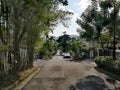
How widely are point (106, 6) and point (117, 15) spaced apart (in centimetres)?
146

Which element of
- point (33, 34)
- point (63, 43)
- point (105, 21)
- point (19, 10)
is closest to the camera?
point (19, 10)

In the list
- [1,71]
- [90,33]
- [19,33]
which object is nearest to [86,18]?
[90,33]

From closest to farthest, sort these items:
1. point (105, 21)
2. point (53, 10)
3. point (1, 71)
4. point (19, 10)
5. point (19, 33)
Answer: point (1, 71) < point (19, 10) < point (19, 33) < point (53, 10) < point (105, 21)

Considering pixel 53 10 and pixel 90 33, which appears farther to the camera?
pixel 90 33

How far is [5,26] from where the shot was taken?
2036 centimetres

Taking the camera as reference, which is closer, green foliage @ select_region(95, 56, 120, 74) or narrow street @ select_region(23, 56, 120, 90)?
narrow street @ select_region(23, 56, 120, 90)

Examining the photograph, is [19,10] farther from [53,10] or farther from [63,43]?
[63,43]

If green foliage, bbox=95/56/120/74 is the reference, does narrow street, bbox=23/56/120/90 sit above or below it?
below

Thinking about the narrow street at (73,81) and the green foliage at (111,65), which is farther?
the green foliage at (111,65)

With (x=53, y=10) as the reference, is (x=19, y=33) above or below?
below

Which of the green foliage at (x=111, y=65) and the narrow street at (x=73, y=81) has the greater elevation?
the green foliage at (x=111, y=65)

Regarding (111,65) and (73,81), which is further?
(111,65)

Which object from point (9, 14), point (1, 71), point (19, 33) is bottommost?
point (1, 71)

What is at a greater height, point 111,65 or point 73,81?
point 111,65
